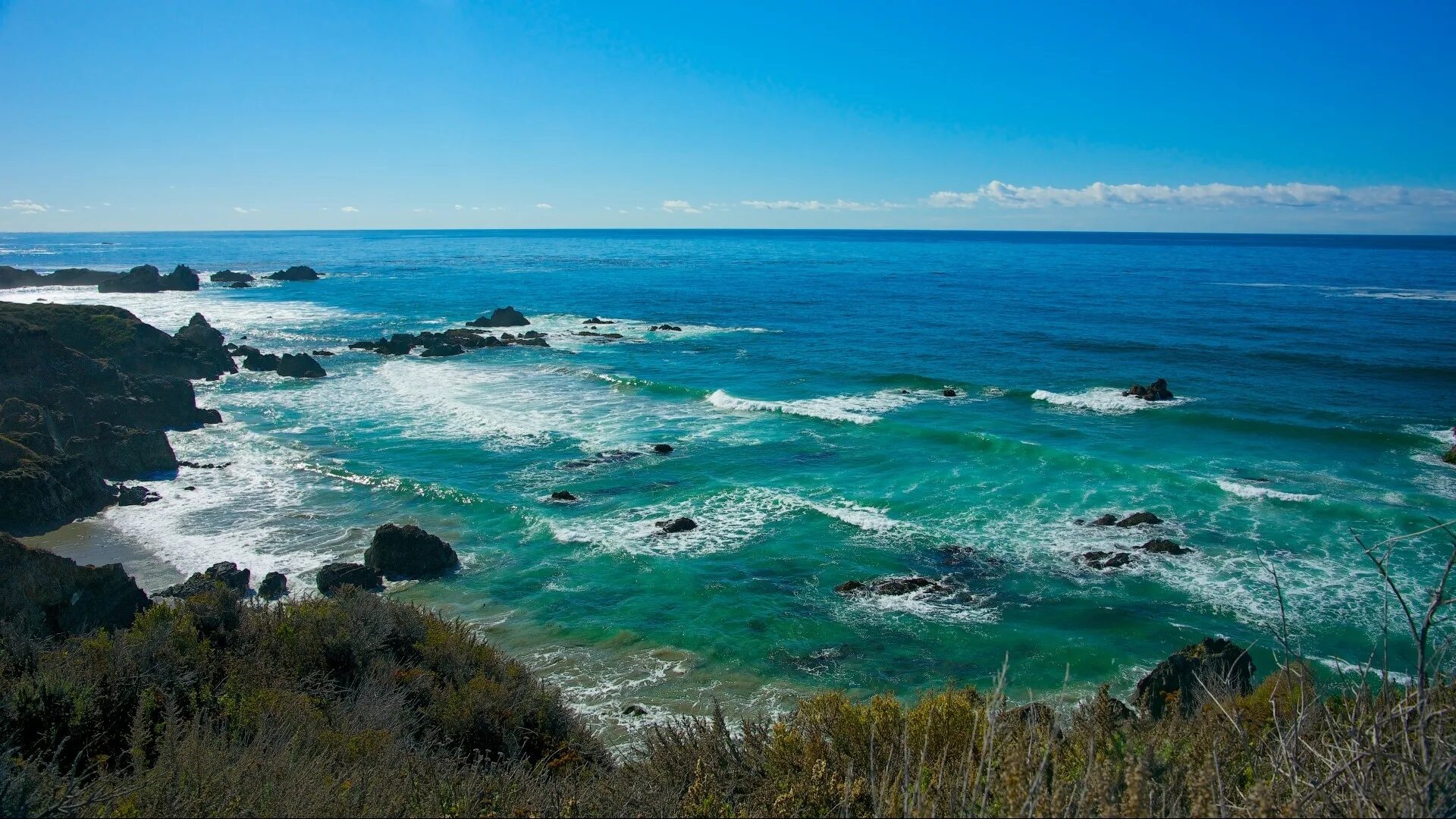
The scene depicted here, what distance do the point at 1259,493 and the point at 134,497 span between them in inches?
1203

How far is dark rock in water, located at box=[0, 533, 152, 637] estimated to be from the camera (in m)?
12.2

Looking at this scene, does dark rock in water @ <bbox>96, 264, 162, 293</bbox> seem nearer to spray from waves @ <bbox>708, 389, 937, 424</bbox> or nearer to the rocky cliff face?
the rocky cliff face

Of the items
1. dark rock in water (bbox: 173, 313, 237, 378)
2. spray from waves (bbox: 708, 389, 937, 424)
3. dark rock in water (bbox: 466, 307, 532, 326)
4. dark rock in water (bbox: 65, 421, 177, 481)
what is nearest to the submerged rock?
spray from waves (bbox: 708, 389, 937, 424)

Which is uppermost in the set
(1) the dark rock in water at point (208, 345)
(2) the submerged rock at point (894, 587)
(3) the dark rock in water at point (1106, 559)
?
(1) the dark rock in water at point (208, 345)

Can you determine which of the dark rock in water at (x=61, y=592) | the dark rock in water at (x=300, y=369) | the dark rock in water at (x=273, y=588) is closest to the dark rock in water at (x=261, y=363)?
the dark rock in water at (x=300, y=369)

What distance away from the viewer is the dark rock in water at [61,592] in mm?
12219

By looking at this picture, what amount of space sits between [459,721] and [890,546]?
12.5m

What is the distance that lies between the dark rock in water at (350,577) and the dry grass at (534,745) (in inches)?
232

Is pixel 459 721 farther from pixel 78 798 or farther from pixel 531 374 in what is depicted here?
pixel 531 374

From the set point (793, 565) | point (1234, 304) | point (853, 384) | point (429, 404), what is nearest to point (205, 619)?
point (793, 565)

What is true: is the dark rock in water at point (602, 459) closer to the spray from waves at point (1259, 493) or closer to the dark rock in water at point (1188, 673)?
the dark rock in water at point (1188, 673)

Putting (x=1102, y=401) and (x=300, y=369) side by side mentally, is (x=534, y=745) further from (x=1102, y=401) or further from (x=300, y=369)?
(x=300, y=369)

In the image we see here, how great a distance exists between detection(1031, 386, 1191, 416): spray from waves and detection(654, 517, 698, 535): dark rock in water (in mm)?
19153

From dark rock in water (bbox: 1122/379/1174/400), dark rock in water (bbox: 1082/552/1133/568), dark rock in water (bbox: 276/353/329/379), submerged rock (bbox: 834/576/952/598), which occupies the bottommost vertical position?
submerged rock (bbox: 834/576/952/598)
